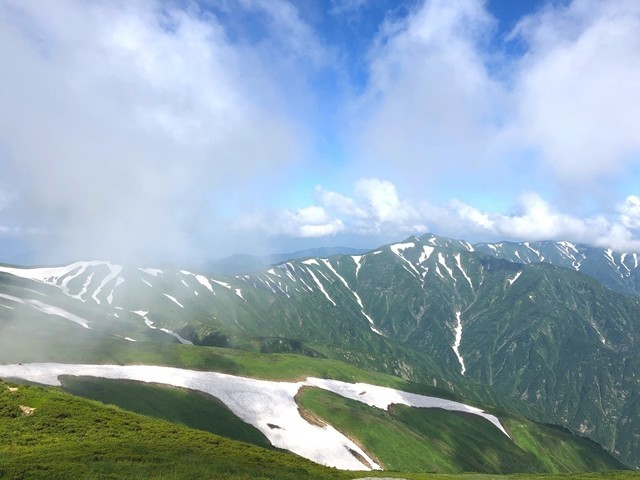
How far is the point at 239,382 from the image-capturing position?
11712 cm

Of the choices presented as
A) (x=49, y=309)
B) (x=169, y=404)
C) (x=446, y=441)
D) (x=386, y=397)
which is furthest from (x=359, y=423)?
(x=49, y=309)

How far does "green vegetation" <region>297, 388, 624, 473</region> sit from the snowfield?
583cm

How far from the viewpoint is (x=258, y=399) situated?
360ft

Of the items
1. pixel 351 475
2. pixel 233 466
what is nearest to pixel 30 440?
pixel 233 466

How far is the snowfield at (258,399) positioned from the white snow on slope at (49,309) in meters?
89.6

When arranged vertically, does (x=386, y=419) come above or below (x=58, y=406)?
below

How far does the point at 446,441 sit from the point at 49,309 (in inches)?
6562

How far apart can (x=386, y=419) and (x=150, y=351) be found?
70.9 meters

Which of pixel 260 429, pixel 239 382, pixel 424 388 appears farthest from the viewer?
pixel 424 388

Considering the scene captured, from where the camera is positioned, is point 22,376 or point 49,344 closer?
point 22,376

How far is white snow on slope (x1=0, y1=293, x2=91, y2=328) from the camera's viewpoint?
176 meters

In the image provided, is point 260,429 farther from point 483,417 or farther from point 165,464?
point 483,417

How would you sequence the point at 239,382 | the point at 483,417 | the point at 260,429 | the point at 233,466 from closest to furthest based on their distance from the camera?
the point at 233,466 → the point at 260,429 → the point at 239,382 → the point at 483,417

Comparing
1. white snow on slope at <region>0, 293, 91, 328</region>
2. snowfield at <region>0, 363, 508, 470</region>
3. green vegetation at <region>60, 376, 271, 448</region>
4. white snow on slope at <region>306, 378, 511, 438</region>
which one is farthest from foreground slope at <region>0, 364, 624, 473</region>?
white snow on slope at <region>0, 293, 91, 328</region>
